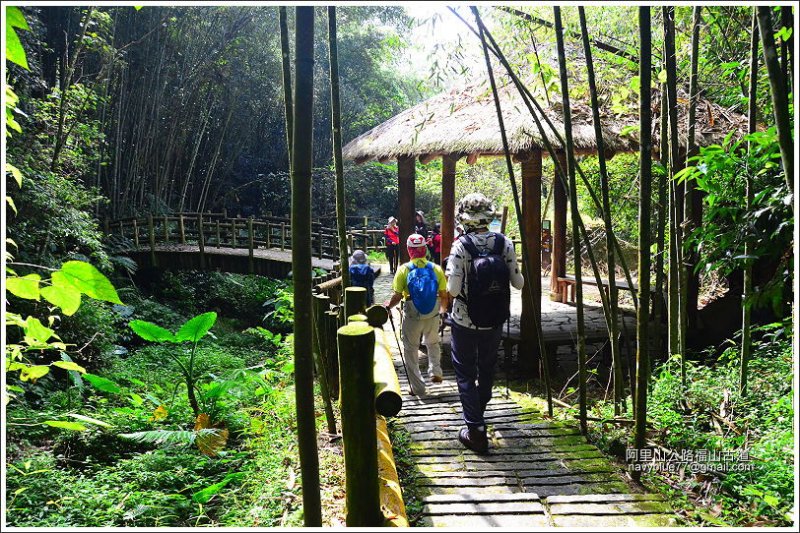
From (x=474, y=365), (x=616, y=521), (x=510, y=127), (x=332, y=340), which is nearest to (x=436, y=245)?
(x=510, y=127)

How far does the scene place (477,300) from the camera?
308cm

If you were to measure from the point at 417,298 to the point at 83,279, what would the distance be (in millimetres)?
2843

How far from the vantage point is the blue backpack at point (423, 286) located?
393cm

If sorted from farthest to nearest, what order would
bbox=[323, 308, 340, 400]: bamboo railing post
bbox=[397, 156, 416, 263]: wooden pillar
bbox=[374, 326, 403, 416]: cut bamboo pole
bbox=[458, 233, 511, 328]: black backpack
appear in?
bbox=[397, 156, 416, 263]: wooden pillar, bbox=[323, 308, 340, 400]: bamboo railing post, bbox=[458, 233, 511, 328]: black backpack, bbox=[374, 326, 403, 416]: cut bamboo pole

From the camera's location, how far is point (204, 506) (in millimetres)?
2918

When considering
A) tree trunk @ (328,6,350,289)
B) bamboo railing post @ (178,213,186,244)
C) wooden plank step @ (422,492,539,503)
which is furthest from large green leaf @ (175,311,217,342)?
bamboo railing post @ (178,213,186,244)

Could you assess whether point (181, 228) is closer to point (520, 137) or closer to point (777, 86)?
point (520, 137)

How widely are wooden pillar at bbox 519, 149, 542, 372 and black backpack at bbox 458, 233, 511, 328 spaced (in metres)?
2.57

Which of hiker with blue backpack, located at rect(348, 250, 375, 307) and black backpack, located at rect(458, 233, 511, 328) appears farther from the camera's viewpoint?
hiker with blue backpack, located at rect(348, 250, 375, 307)

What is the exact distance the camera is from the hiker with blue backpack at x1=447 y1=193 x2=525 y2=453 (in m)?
3.08

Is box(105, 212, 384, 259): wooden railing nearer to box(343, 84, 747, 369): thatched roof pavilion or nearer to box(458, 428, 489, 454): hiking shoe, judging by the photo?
box(343, 84, 747, 369): thatched roof pavilion

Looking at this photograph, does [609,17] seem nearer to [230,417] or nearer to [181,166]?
[230,417]

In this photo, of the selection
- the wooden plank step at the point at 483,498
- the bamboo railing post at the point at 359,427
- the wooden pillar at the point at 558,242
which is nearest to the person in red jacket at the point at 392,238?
the wooden pillar at the point at 558,242

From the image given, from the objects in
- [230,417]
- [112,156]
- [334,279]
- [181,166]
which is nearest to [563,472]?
[230,417]
